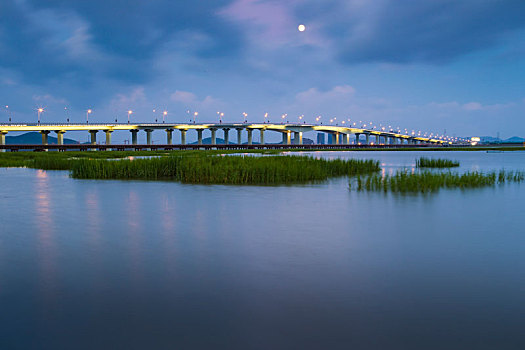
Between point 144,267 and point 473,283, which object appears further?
point 144,267

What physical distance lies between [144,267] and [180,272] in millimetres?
780

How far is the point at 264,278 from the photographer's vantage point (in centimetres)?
767

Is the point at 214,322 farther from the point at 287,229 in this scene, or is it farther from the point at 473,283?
the point at 287,229

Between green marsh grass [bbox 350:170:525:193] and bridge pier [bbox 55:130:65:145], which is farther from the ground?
bridge pier [bbox 55:130:65:145]

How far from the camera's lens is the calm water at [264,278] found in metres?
5.36

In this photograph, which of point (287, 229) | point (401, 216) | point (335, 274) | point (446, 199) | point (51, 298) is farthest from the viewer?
point (446, 199)

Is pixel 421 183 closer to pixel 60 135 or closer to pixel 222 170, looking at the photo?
pixel 222 170

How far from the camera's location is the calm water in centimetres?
536

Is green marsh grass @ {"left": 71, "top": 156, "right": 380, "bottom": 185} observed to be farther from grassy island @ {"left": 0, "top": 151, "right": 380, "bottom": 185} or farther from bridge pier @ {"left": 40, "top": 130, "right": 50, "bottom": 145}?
bridge pier @ {"left": 40, "top": 130, "right": 50, "bottom": 145}

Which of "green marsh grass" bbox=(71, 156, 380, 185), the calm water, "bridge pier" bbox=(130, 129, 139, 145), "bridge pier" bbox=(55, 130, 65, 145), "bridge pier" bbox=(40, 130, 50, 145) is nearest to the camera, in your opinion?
the calm water

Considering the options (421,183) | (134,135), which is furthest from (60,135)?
(421,183)

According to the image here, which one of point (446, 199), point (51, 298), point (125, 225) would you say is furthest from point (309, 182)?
point (51, 298)

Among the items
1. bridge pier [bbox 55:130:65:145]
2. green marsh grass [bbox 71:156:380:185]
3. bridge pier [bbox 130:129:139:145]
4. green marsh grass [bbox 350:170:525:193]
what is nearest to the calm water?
green marsh grass [bbox 350:170:525:193]

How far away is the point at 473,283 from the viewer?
738 centimetres
